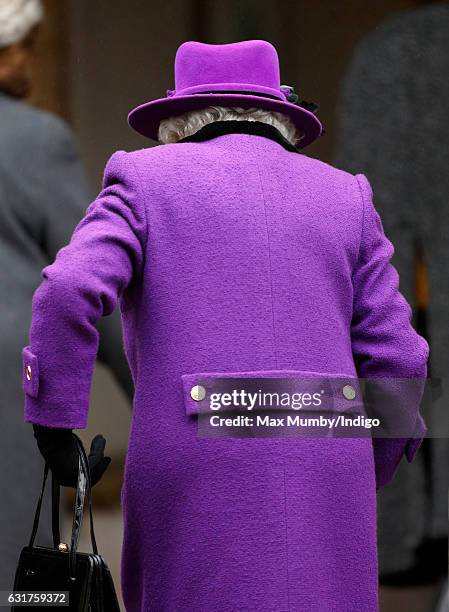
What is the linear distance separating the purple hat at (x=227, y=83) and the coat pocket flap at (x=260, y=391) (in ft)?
1.77

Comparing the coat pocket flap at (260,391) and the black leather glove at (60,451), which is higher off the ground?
the coat pocket flap at (260,391)

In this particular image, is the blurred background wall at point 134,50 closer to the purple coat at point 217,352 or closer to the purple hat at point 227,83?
the purple hat at point 227,83

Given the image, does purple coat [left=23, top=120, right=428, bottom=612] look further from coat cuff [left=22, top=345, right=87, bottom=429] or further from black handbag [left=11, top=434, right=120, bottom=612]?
black handbag [left=11, top=434, right=120, bottom=612]

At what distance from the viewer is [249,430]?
2.36 metres

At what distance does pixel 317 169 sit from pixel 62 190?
86 centimetres

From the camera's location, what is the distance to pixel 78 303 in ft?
7.30

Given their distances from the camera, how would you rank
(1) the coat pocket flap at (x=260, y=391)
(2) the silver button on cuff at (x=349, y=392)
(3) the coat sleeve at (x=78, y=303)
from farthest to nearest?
(2) the silver button on cuff at (x=349, y=392) < (1) the coat pocket flap at (x=260, y=391) < (3) the coat sleeve at (x=78, y=303)

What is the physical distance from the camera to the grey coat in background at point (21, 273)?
123 inches

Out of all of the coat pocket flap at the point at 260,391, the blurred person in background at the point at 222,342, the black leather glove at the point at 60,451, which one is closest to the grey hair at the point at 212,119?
the blurred person in background at the point at 222,342

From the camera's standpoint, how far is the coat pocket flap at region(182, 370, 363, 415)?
7.66 feet

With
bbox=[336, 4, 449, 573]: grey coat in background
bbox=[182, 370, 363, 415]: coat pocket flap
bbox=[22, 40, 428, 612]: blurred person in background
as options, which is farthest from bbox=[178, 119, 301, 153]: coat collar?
bbox=[336, 4, 449, 573]: grey coat in background

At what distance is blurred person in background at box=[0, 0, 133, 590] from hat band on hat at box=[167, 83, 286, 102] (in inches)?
28.3

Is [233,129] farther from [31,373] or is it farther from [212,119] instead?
[31,373]

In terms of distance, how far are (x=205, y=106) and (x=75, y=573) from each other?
0.93 meters
